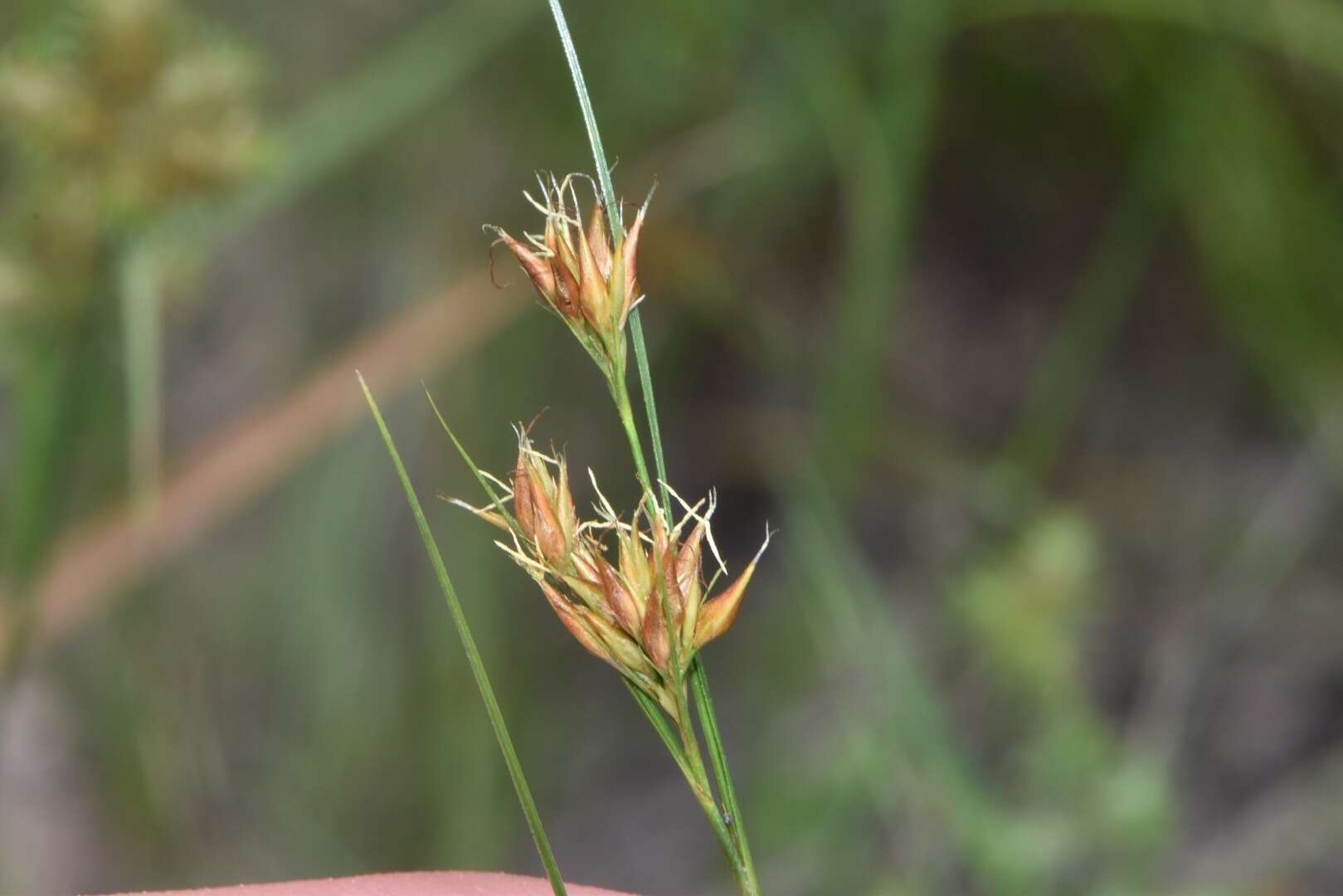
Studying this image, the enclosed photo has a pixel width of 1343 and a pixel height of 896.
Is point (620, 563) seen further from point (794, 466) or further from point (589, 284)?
point (794, 466)

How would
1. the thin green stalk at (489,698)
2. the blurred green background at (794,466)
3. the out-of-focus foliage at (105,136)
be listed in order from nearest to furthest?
the thin green stalk at (489,698), the out-of-focus foliage at (105,136), the blurred green background at (794,466)

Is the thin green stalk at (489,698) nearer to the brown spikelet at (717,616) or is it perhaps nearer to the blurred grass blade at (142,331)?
the brown spikelet at (717,616)

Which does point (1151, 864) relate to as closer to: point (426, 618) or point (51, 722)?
point (426, 618)

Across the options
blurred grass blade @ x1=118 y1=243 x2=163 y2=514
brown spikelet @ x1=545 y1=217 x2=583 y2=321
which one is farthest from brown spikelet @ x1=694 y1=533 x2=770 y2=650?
blurred grass blade @ x1=118 y1=243 x2=163 y2=514

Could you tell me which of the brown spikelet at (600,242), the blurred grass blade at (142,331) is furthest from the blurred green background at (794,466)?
the brown spikelet at (600,242)

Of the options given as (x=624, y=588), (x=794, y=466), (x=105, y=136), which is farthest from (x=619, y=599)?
(x=794, y=466)

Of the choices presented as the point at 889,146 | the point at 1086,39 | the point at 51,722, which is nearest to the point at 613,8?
the point at 889,146
